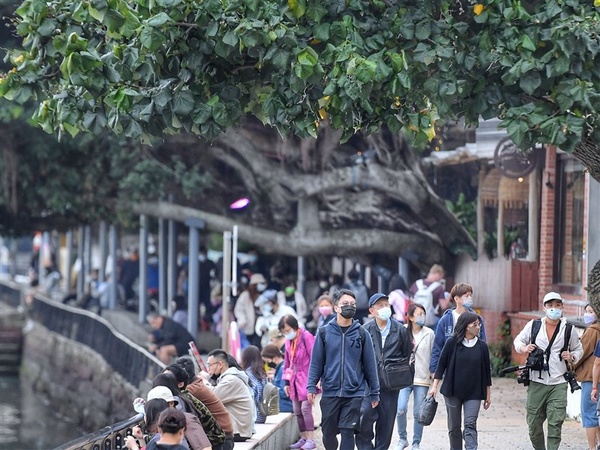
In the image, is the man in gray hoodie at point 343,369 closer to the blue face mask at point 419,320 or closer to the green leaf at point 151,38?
the blue face mask at point 419,320

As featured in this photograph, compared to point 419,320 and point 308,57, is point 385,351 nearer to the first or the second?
point 419,320

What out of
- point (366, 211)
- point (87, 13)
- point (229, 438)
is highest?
point (87, 13)

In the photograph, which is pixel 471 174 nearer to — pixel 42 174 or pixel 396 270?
pixel 396 270

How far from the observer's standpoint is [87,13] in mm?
11023

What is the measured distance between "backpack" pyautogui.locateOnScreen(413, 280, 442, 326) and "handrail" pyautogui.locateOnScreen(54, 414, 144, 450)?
8.16 m

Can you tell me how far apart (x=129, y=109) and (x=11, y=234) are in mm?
21023

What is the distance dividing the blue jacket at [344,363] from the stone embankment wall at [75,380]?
30.1 ft

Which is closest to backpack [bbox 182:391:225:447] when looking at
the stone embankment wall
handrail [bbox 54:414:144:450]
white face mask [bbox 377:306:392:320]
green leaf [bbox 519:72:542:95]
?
handrail [bbox 54:414:144:450]

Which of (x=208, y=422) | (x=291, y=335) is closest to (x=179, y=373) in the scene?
(x=208, y=422)

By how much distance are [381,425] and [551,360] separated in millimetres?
1774

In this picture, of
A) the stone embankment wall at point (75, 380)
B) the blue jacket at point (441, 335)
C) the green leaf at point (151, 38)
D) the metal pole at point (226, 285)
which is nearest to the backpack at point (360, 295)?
the metal pole at point (226, 285)

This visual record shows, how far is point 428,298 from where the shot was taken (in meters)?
18.9

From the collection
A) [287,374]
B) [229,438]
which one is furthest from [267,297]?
[229,438]

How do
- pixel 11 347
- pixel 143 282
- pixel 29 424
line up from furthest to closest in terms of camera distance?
pixel 11 347 → pixel 143 282 → pixel 29 424
